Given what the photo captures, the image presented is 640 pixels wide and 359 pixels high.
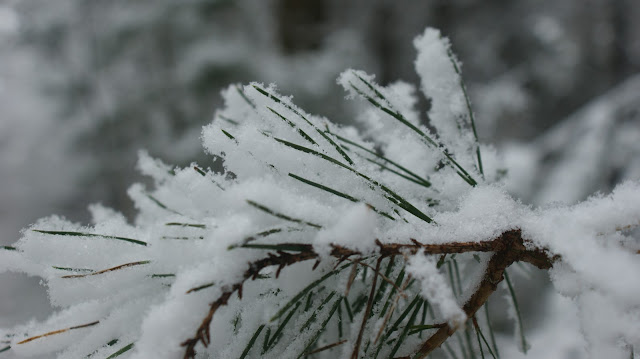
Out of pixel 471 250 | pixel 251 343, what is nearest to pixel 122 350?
pixel 251 343

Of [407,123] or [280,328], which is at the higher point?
[407,123]

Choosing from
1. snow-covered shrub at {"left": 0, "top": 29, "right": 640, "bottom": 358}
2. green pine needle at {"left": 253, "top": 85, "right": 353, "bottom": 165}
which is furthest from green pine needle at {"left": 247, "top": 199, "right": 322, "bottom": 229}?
green pine needle at {"left": 253, "top": 85, "right": 353, "bottom": 165}

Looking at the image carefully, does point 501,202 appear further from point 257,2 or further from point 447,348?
point 257,2

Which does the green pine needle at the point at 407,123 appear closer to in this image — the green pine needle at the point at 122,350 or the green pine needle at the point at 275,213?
the green pine needle at the point at 275,213

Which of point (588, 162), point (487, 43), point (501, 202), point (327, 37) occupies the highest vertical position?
point (487, 43)

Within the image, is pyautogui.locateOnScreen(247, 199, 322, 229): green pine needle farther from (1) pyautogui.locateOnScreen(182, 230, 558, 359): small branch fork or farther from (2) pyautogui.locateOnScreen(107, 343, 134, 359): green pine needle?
(2) pyautogui.locateOnScreen(107, 343, 134, 359): green pine needle

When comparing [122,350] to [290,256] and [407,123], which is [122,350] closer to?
[290,256]

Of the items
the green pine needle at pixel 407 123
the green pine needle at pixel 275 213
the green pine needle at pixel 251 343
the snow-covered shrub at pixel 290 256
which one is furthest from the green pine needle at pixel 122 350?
the green pine needle at pixel 407 123

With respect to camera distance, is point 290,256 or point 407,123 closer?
point 290,256

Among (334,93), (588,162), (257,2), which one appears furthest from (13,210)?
(588,162)
